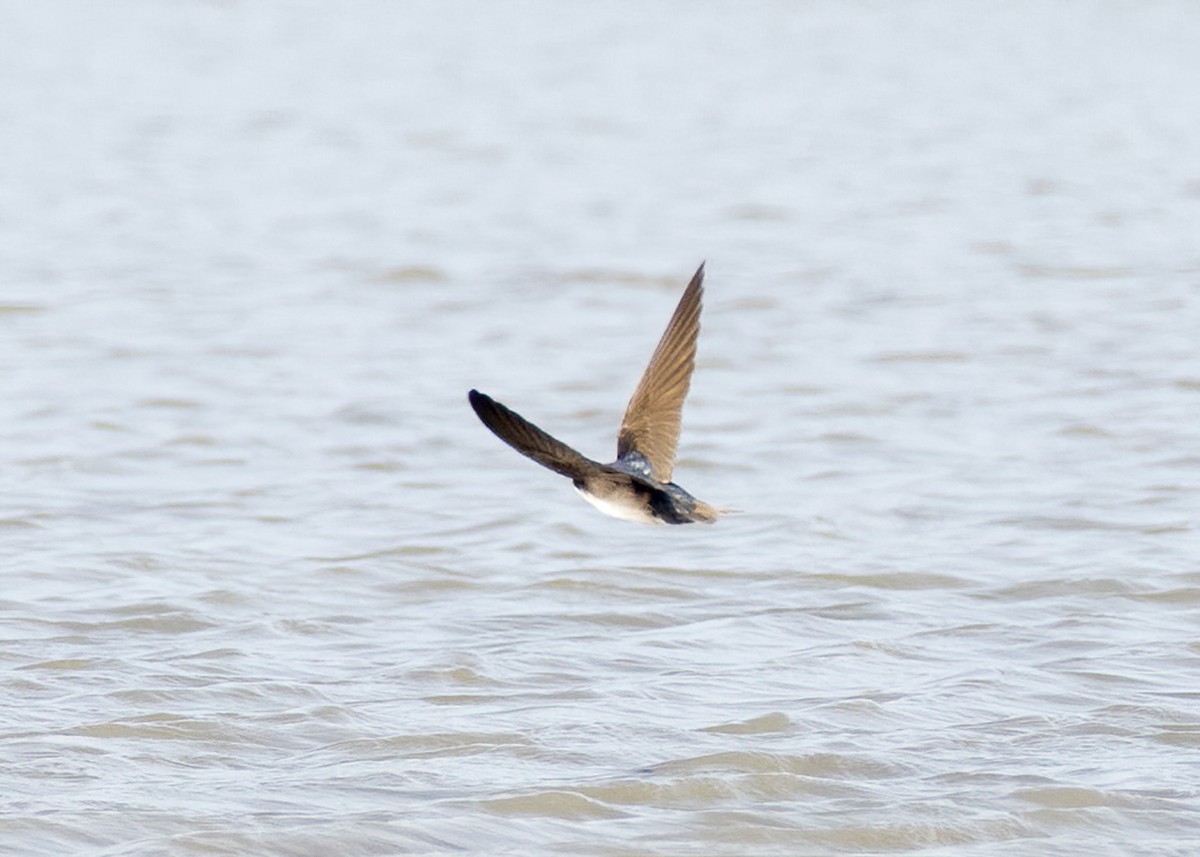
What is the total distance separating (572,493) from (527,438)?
11.5 ft

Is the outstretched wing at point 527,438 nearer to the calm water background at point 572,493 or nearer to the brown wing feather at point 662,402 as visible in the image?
the brown wing feather at point 662,402

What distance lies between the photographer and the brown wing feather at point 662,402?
172 inches

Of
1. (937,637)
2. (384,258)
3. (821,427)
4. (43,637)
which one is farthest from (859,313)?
(43,637)

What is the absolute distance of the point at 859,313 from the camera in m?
9.95

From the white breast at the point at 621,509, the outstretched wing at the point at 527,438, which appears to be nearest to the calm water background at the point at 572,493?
the white breast at the point at 621,509

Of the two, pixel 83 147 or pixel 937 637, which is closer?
pixel 937 637

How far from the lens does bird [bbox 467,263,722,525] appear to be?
358cm

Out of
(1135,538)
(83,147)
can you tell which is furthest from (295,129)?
(1135,538)

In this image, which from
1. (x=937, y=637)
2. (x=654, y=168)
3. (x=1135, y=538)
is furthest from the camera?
(x=654, y=168)

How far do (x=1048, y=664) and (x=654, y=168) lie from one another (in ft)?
30.6

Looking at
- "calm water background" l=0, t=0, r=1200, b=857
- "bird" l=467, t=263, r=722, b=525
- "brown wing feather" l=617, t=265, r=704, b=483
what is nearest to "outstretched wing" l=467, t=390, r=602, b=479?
"bird" l=467, t=263, r=722, b=525

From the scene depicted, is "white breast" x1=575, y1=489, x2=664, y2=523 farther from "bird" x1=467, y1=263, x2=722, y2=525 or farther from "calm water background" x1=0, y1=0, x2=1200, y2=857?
"calm water background" x1=0, y1=0, x2=1200, y2=857

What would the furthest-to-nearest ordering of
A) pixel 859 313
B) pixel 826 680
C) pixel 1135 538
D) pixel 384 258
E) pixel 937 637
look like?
pixel 384 258
pixel 859 313
pixel 1135 538
pixel 937 637
pixel 826 680

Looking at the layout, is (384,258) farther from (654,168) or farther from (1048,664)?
(1048,664)
